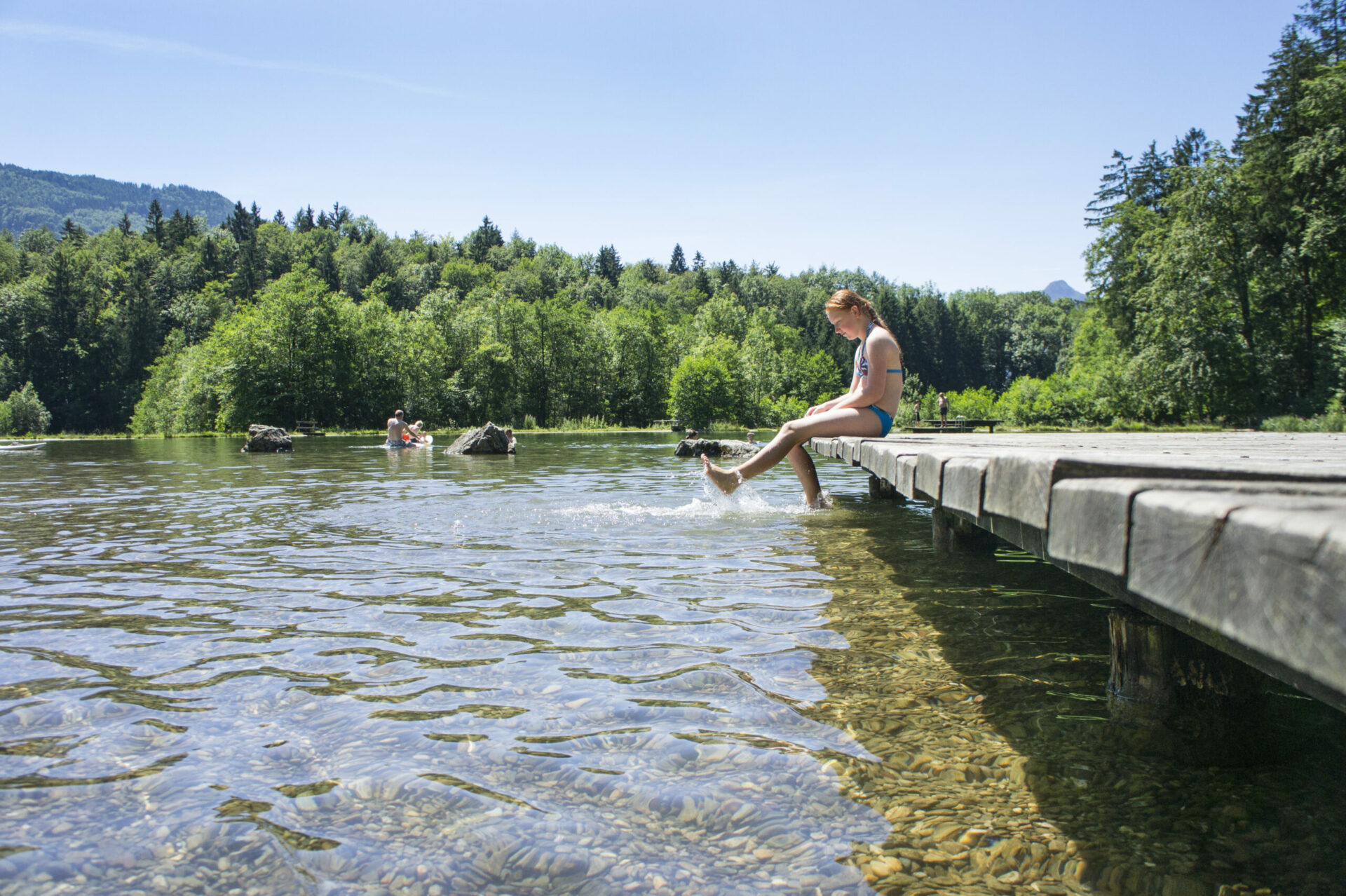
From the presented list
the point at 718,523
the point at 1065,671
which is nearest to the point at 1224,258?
the point at 718,523

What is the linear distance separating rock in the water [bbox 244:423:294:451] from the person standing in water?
79.4ft

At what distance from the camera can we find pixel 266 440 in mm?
27922

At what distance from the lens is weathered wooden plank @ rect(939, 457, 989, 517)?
10.1 feet

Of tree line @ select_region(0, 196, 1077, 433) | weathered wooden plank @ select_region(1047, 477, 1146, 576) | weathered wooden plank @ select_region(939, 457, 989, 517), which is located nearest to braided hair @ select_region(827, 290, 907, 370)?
weathered wooden plank @ select_region(939, 457, 989, 517)

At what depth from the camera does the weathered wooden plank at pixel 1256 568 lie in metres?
1.14

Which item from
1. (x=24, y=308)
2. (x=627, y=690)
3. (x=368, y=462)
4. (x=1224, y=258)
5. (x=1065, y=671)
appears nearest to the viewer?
(x=627, y=690)

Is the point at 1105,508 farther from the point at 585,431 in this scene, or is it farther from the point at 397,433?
the point at 585,431

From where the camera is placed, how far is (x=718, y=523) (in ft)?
29.0

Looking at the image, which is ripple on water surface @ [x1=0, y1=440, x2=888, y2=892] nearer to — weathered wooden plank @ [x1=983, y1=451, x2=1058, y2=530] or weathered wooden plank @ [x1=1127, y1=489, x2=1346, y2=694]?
weathered wooden plank @ [x1=983, y1=451, x2=1058, y2=530]

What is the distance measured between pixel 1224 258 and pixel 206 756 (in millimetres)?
44369

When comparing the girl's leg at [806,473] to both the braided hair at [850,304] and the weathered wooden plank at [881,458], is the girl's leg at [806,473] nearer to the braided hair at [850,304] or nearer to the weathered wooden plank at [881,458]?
the weathered wooden plank at [881,458]

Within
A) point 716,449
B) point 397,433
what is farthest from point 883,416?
point 397,433

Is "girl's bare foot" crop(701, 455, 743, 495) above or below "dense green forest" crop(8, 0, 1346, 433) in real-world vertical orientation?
below

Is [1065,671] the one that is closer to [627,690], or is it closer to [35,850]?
[627,690]
